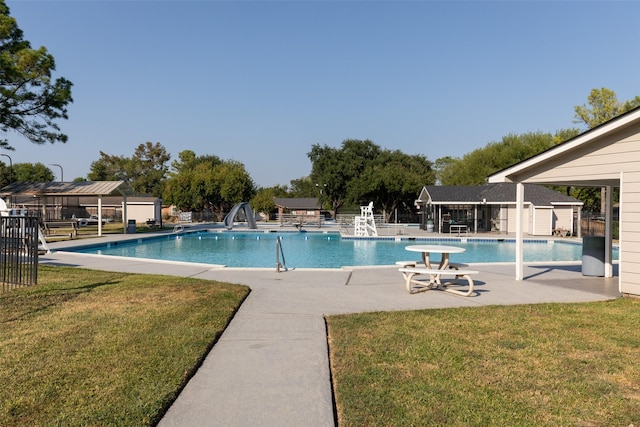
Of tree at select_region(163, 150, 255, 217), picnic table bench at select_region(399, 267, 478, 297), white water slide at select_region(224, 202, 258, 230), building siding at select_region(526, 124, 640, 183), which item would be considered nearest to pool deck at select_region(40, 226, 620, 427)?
picnic table bench at select_region(399, 267, 478, 297)

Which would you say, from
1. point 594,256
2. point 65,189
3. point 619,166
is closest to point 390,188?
point 65,189

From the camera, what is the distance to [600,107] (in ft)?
116

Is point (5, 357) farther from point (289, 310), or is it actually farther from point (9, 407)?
point (289, 310)

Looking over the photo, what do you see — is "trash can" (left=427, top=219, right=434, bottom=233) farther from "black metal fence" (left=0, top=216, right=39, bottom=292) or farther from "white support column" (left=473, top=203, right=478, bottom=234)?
"black metal fence" (left=0, top=216, right=39, bottom=292)

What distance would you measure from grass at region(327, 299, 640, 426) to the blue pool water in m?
8.74

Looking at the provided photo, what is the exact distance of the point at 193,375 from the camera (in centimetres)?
386

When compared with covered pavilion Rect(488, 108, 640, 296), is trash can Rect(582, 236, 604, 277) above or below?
below

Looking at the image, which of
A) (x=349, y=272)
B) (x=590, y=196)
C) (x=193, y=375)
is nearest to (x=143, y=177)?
(x=590, y=196)

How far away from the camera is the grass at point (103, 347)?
3.14m

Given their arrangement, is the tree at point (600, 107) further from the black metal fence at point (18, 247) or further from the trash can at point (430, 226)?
the black metal fence at point (18, 247)

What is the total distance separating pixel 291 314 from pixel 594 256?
760cm

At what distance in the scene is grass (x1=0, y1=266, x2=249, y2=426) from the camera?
3.14 m

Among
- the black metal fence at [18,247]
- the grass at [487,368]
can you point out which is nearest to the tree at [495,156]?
the grass at [487,368]

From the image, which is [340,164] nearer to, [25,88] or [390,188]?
[390,188]
